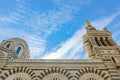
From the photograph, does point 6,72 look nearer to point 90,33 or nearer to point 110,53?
point 110,53

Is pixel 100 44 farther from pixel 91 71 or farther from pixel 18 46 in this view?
pixel 18 46

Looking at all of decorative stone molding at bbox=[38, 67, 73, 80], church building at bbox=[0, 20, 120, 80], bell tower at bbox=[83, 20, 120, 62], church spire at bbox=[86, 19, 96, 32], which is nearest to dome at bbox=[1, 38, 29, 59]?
bell tower at bbox=[83, 20, 120, 62]

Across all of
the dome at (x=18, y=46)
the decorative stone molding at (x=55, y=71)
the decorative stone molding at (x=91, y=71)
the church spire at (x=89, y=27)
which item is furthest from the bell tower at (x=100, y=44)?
the dome at (x=18, y=46)

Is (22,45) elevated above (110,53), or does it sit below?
above

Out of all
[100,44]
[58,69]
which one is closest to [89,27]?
[100,44]

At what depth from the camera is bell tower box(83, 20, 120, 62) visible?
2220 cm

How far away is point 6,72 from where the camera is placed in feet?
51.4

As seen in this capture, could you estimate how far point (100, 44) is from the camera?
2505 cm

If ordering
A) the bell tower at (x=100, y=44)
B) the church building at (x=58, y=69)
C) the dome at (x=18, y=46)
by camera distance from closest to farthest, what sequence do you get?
the church building at (x=58, y=69)
the bell tower at (x=100, y=44)
the dome at (x=18, y=46)

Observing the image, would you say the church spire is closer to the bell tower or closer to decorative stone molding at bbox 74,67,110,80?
the bell tower

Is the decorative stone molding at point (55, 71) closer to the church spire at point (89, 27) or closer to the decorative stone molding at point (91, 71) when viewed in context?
the decorative stone molding at point (91, 71)

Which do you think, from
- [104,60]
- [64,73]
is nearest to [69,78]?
[64,73]

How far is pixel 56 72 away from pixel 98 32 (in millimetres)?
15070

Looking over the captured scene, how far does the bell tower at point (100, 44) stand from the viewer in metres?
22.2
